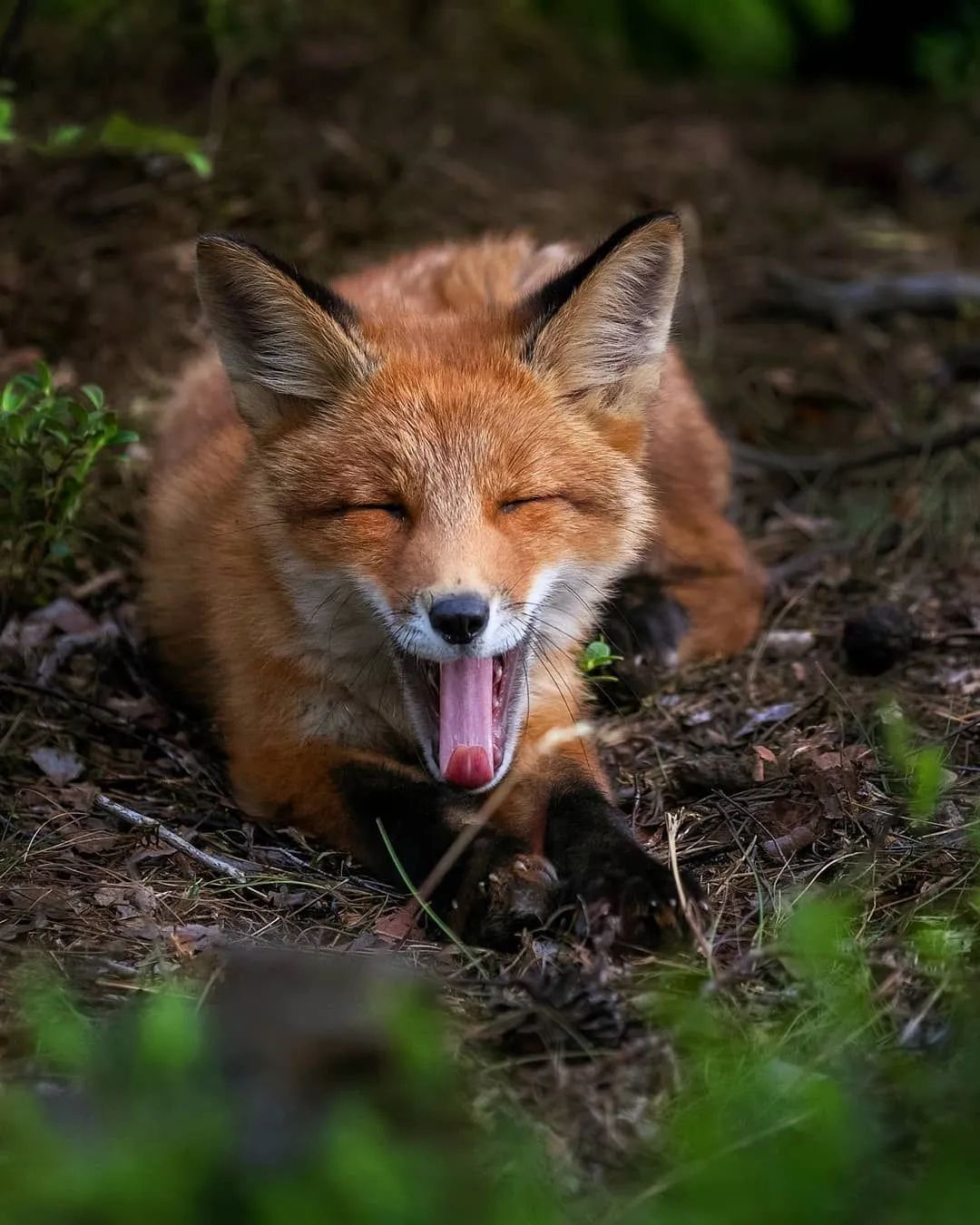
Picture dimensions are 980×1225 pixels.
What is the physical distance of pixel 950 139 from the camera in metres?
9.10

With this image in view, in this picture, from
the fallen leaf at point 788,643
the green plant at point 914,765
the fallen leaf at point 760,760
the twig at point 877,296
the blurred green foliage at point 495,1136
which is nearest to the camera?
the blurred green foliage at point 495,1136

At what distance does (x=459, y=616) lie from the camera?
121 inches

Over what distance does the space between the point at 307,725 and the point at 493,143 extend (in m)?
5.43

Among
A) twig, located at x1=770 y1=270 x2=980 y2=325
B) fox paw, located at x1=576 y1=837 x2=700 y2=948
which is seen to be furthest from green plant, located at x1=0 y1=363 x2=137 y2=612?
twig, located at x1=770 y1=270 x2=980 y2=325

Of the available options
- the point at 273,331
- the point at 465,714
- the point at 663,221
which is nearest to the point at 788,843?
the point at 465,714

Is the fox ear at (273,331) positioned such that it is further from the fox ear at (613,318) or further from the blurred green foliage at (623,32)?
the blurred green foliage at (623,32)

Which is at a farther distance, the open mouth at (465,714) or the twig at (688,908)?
the open mouth at (465,714)

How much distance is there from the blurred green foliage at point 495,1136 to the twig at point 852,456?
3.47 m

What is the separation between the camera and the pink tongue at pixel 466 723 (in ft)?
11.0

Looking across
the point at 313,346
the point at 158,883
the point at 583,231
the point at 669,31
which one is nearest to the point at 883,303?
the point at 583,231

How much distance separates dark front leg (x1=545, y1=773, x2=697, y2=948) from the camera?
3.00 m

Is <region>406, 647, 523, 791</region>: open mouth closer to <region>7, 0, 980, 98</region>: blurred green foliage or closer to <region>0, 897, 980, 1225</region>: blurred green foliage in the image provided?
<region>0, 897, 980, 1225</region>: blurred green foliage

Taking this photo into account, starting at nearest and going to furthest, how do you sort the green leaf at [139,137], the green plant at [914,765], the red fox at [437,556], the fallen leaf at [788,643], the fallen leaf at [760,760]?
the green plant at [914,765] < the red fox at [437,556] < the fallen leaf at [760,760] < the fallen leaf at [788,643] < the green leaf at [139,137]

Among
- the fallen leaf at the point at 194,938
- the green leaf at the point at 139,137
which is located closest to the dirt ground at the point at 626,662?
the fallen leaf at the point at 194,938
